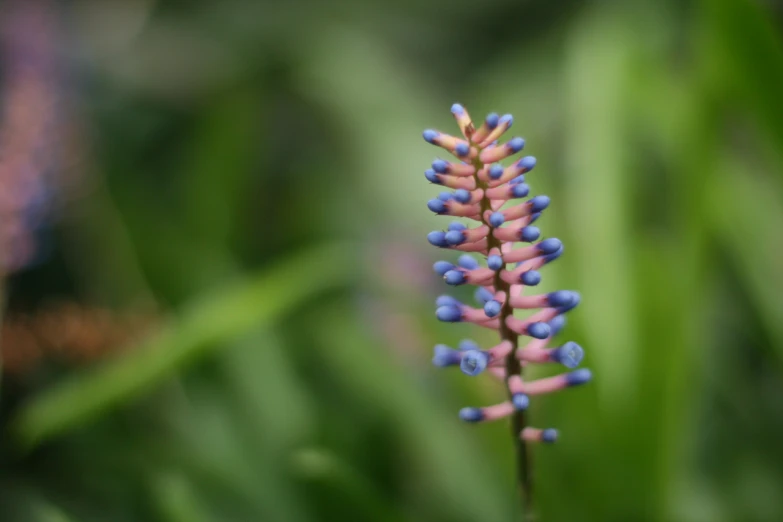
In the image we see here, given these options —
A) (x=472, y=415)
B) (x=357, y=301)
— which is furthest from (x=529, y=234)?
(x=357, y=301)

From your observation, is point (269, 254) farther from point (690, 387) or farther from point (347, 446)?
point (690, 387)

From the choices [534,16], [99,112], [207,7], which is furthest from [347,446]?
[534,16]

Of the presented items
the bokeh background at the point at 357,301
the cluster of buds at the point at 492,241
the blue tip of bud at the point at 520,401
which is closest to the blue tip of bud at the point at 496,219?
the cluster of buds at the point at 492,241

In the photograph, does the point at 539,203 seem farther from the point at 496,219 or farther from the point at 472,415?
the point at 472,415

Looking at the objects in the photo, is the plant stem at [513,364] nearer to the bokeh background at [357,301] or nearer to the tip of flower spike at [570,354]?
the tip of flower spike at [570,354]

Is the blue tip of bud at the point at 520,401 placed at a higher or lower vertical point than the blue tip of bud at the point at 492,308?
lower

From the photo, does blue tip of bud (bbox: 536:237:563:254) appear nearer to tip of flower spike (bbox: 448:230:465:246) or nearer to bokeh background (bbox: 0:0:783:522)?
tip of flower spike (bbox: 448:230:465:246)
